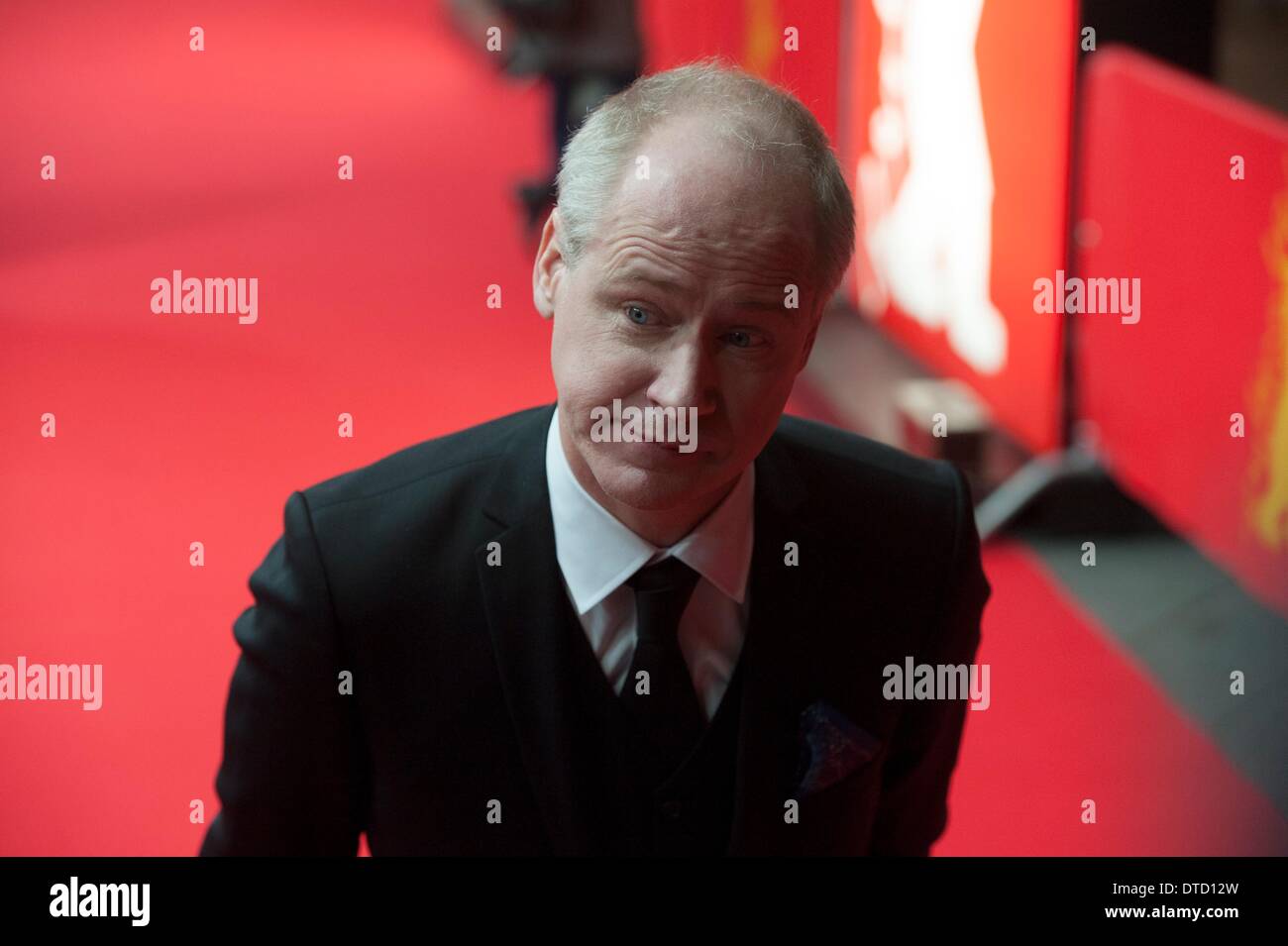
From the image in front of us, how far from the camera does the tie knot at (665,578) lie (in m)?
1.44

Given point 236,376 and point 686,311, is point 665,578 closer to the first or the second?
point 686,311

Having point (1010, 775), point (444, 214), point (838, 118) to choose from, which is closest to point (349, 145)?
point (444, 214)

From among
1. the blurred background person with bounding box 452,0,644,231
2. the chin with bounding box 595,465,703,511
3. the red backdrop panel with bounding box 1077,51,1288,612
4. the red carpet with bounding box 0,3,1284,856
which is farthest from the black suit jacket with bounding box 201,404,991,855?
the blurred background person with bounding box 452,0,644,231

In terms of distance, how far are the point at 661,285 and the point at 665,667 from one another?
36 cm

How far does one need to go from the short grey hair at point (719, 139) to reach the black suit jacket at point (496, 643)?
249mm

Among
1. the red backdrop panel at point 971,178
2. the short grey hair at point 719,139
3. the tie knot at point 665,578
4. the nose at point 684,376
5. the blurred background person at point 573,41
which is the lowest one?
the tie knot at point 665,578

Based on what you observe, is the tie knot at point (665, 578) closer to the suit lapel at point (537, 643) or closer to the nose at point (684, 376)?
the suit lapel at point (537, 643)

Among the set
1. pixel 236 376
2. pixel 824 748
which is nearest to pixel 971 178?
pixel 236 376

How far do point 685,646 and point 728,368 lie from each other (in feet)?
0.99

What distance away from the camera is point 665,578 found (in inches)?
57.0

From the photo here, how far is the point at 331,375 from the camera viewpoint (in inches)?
140

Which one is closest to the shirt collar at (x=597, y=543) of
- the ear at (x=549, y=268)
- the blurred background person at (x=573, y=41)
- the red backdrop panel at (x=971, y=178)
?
the ear at (x=549, y=268)

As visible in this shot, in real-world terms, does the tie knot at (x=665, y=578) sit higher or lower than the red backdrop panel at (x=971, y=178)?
lower
